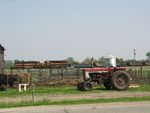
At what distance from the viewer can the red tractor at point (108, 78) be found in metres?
21.4

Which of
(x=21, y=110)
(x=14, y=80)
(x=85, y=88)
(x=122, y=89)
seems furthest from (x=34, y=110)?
(x=14, y=80)

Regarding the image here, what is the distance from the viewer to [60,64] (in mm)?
61812

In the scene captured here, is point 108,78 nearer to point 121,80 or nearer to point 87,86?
point 121,80

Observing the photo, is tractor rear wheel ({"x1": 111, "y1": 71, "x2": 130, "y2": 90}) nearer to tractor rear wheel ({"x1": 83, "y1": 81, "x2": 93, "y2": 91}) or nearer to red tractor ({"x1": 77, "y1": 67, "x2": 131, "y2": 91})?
red tractor ({"x1": 77, "y1": 67, "x2": 131, "y2": 91})

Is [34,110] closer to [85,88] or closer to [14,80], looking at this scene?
[85,88]

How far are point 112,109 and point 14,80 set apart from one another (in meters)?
18.3

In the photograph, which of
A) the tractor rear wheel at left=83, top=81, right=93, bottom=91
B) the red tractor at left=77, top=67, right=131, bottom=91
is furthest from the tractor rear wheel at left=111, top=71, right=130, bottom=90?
the tractor rear wheel at left=83, top=81, right=93, bottom=91

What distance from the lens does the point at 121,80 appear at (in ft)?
71.0

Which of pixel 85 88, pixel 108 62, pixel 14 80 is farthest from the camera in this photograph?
pixel 14 80

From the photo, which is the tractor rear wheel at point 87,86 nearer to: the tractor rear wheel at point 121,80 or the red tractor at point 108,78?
the red tractor at point 108,78

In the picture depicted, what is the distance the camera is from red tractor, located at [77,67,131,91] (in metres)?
21.4

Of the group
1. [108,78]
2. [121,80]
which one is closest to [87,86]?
[108,78]

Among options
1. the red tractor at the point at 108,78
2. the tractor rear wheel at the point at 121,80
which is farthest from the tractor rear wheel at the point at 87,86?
the tractor rear wheel at the point at 121,80

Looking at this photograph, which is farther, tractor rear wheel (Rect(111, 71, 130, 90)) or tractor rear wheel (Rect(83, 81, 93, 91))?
tractor rear wheel (Rect(111, 71, 130, 90))
